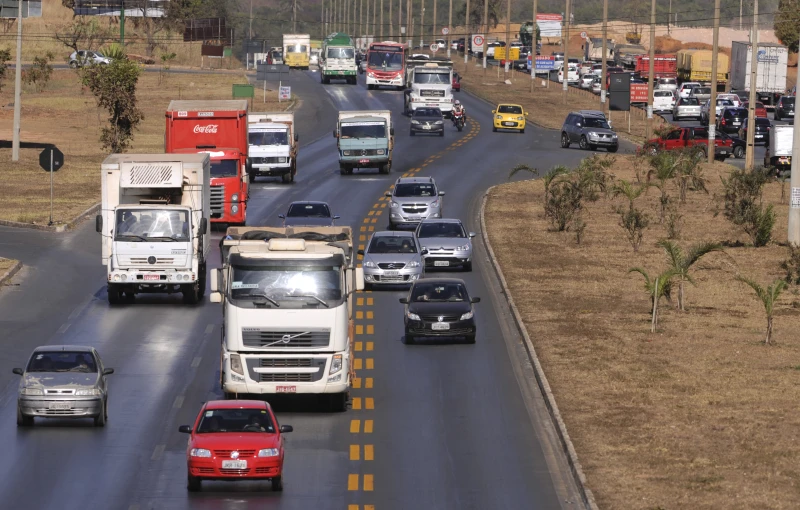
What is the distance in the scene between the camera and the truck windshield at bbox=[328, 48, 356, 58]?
125125mm

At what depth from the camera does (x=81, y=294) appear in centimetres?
4341

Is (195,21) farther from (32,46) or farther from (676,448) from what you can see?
(676,448)

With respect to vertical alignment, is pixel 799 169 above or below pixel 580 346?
above

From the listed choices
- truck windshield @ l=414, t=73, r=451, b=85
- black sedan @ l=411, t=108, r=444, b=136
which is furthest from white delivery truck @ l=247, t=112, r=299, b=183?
truck windshield @ l=414, t=73, r=451, b=85

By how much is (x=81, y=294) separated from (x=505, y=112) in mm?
54974

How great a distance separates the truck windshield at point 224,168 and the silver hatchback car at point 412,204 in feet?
21.0

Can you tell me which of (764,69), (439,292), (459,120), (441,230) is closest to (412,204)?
(441,230)

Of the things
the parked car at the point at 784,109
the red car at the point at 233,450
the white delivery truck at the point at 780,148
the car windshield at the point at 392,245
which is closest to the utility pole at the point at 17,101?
the car windshield at the point at 392,245

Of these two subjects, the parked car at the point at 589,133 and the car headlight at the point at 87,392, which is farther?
the parked car at the point at 589,133

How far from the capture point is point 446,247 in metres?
47.4

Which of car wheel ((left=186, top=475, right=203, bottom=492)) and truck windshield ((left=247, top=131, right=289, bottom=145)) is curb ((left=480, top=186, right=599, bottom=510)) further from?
truck windshield ((left=247, top=131, right=289, bottom=145))

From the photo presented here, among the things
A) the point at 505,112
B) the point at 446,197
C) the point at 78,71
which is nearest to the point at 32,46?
the point at 78,71

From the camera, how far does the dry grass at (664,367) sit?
80.4ft

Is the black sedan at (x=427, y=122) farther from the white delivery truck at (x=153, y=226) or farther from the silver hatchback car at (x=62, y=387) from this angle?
the silver hatchback car at (x=62, y=387)
